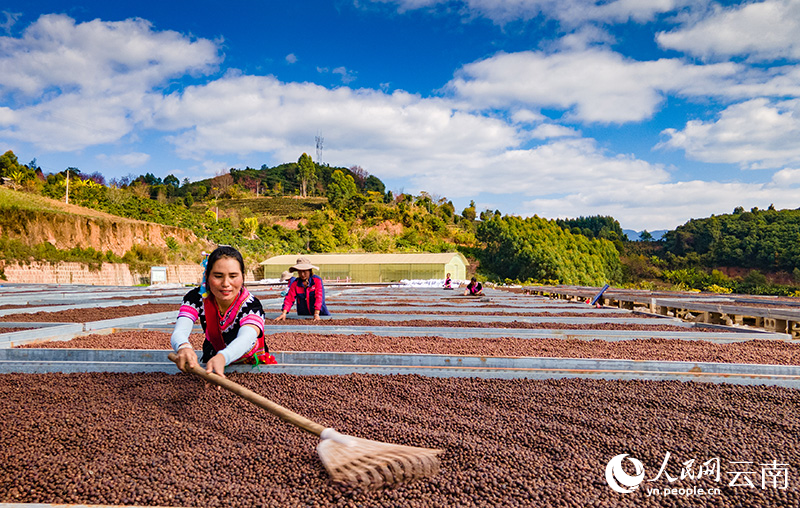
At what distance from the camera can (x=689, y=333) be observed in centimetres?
457

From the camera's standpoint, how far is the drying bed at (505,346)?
3.33 meters

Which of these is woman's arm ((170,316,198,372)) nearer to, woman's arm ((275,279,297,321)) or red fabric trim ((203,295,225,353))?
red fabric trim ((203,295,225,353))

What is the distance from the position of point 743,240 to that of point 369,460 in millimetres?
37243

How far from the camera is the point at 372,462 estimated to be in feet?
4.97

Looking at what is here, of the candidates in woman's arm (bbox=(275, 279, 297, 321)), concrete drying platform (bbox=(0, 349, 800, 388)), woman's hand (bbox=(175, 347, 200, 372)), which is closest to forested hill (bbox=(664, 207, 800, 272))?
concrete drying platform (bbox=(0, 349, 800, 388))

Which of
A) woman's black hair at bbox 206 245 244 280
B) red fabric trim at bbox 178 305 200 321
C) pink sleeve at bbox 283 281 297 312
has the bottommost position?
pink sleeve at bbox 283 281 297 312

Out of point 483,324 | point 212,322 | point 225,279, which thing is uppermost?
point 225,279

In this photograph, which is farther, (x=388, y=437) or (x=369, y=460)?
(x=388, y=437)

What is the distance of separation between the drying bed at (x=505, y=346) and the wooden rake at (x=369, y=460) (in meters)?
1.47

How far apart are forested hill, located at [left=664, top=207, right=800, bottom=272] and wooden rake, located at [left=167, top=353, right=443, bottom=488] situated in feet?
→ 115

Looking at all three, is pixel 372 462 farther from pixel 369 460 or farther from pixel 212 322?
pixel 212 322

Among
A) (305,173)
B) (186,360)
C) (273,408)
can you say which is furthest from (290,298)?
(305,173)

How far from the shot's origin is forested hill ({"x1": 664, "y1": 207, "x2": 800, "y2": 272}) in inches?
1126

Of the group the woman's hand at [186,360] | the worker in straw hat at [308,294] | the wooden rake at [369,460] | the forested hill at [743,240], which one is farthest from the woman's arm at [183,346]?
the forested hill at [743,240]
